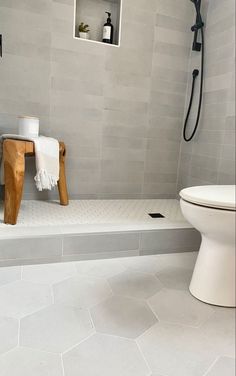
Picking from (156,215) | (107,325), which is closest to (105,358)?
(107,325)

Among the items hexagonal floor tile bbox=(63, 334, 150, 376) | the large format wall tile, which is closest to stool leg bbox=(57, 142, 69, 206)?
the large format wall tile

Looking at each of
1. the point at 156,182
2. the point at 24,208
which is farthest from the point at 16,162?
the point at 156,182

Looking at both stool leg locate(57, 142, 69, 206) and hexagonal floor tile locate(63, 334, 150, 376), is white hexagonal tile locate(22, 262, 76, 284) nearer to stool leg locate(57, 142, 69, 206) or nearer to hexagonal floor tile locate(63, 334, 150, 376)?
hexagonal floor tile locate(63, 334, 150, 376)

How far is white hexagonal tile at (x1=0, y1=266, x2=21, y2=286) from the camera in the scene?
1265 mm

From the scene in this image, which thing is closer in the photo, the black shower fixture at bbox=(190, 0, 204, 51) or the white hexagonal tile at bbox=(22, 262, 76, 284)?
the white hexagonal tile at bbox=(22, 262, 76, 284)

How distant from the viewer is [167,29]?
218 cm

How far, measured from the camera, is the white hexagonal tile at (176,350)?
824 millimetres

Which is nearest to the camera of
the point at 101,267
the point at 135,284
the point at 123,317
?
the point at 123,317

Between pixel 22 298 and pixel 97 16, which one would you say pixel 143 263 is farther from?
pixel 97 16

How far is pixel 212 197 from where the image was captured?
3.58 ft

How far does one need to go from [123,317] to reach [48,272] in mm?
484

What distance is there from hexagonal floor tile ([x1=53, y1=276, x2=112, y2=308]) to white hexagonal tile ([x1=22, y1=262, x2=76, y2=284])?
0.05 m

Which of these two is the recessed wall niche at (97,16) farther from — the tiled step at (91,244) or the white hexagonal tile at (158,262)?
the white hexagonal tile at (158,262)

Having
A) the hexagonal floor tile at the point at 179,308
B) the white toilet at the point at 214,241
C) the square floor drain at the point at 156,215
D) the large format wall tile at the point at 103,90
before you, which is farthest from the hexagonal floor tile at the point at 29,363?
the large format wall tile at the point at 103,90
